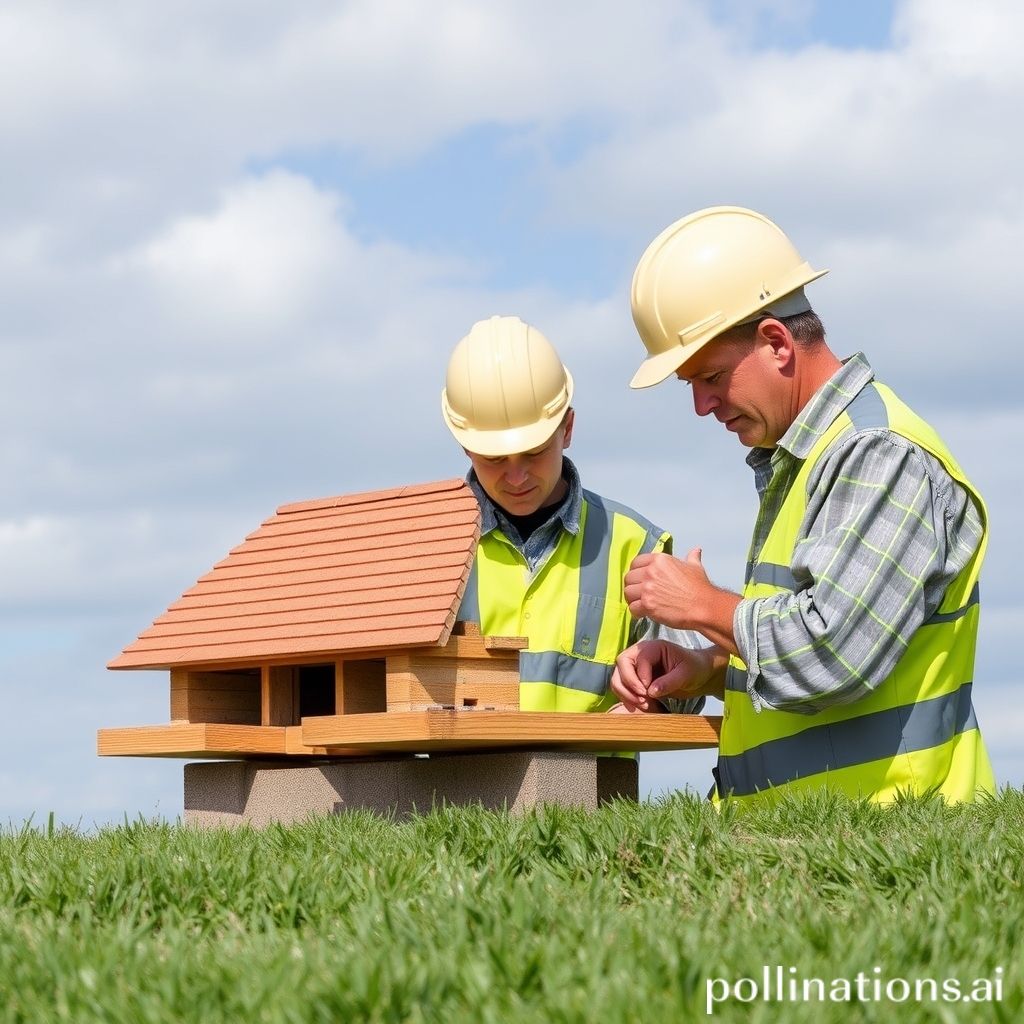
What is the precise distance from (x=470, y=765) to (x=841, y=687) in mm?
1869

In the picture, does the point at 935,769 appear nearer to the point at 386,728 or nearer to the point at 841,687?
the point at 841,687

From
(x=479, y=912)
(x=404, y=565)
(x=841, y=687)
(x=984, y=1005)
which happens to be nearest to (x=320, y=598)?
(x=404, y=565)

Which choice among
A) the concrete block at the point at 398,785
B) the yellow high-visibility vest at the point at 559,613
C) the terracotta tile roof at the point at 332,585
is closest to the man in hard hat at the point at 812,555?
the concrete block at the point at 398,785

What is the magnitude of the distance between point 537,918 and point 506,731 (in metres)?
2.06

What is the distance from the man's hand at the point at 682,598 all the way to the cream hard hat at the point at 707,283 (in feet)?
2.33

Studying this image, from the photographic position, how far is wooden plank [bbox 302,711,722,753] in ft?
18.1

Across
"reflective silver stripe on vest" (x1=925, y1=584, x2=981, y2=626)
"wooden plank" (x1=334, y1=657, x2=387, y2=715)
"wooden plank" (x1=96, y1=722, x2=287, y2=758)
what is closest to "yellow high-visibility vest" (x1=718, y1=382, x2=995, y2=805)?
"reflective silver stripe on vest" (x1=925, y1=584, x2=981, y2=626)

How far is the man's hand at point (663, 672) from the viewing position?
230 inches

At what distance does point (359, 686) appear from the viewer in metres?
6.34

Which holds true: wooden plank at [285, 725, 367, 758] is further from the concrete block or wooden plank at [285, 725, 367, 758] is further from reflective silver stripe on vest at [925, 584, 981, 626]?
reflective silver stripe on vest at [925, 584, 981, 626]

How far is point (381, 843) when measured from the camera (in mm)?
4785

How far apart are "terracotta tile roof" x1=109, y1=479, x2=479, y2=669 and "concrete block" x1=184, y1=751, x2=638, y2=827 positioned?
58 centimetres

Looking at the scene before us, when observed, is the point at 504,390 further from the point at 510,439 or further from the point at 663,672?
the point at 663,672

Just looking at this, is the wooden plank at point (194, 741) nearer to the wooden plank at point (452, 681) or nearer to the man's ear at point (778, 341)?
the wooden plank at point (452, 681)
